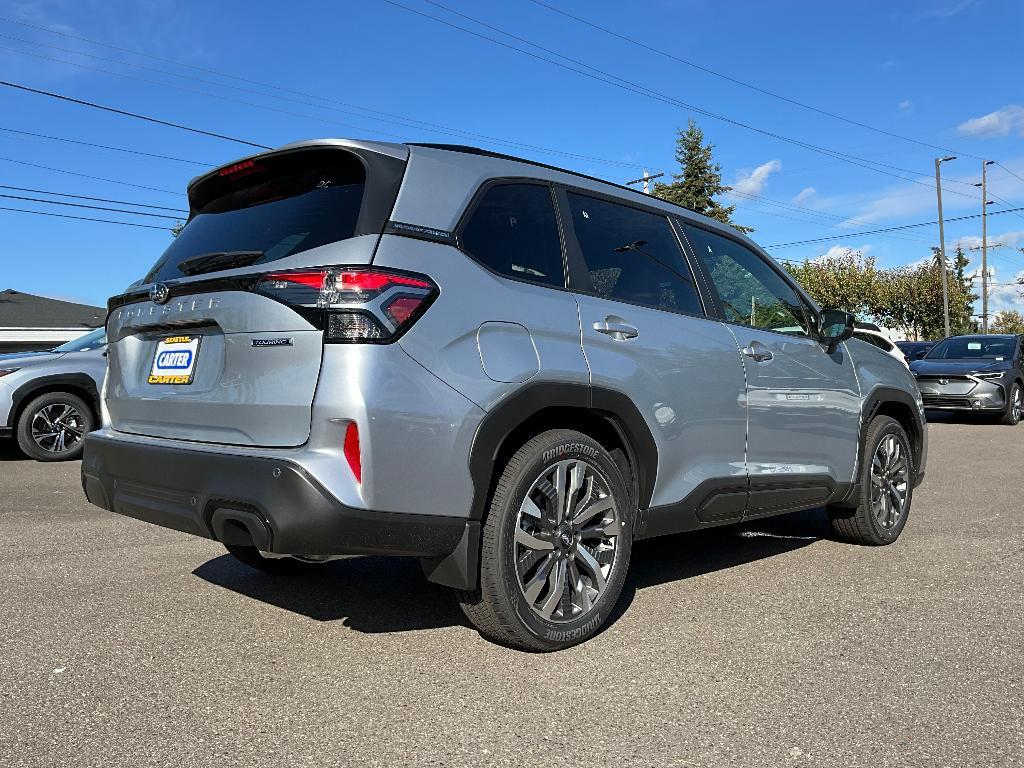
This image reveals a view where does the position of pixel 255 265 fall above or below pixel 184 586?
above

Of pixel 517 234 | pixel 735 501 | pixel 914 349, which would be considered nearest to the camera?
pixel 517 234

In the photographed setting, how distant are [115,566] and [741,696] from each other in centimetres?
336

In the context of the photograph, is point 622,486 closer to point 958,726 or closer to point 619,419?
point 619,419

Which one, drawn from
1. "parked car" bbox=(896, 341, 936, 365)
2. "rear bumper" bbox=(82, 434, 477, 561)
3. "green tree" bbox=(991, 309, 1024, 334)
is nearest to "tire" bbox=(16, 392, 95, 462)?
"rear bumper" bbox=(82, 434, 477, 561)

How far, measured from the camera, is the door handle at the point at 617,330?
3576 millimetres

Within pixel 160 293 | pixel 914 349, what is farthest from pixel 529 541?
pixel 914 349

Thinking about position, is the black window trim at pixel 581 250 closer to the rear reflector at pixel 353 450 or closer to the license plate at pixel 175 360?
the rear reflector at pixel 353 450

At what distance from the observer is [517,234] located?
3469mm

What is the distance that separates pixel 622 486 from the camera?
141 inches

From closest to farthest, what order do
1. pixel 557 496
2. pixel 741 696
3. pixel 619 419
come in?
pixel 741 696 < pixel 557 496 < pixel 619 419

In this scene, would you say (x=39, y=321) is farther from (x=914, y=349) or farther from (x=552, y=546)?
(x=552, y=546)

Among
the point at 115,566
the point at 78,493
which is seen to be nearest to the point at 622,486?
the point at 115,566

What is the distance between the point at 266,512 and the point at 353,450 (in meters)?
0.34

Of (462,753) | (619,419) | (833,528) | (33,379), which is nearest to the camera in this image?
(462,753)
